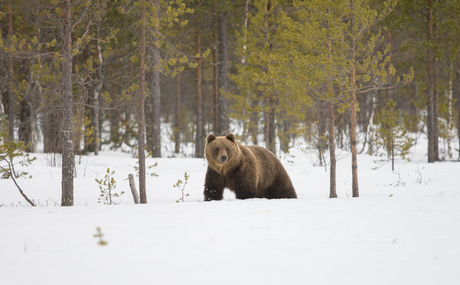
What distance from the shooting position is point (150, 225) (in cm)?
448

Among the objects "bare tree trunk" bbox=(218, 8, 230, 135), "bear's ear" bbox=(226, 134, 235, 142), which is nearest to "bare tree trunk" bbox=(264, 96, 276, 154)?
"bare tree trunk" bbox=(218, 8, 230, 135)

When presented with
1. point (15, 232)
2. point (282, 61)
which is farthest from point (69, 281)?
point (282, 61)

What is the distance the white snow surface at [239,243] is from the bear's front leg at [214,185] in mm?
1047

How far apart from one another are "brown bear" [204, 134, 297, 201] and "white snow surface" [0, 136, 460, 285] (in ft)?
2.68

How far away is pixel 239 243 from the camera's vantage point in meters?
3.77

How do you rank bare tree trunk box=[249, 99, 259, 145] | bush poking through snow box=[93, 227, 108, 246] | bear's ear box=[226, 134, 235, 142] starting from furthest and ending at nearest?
bare tree trunk box=[249, 99, 259, 145] → bear's ear box=[226, 134, 235, 142] → bush poking through snow box=[93, 227, 108, 246]

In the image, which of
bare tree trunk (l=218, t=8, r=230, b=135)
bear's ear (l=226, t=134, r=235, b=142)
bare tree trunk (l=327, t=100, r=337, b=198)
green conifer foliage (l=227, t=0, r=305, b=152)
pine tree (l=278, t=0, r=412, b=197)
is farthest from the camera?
bare tree trunk (l=218, t=8, r=230, b=135)

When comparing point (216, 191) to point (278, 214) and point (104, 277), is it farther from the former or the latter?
point (104, 277)

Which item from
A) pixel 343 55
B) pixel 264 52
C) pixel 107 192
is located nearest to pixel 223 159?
pixel 343 55

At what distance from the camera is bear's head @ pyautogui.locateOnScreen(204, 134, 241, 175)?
6.71m

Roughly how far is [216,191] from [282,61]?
386 centimetres

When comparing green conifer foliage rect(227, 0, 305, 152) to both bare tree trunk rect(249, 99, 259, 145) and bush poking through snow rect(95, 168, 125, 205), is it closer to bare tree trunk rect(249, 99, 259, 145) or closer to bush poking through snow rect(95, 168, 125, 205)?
bare tree trunk rect(249, 99, 259, 145)

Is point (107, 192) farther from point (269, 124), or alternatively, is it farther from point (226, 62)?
point (226, 62)

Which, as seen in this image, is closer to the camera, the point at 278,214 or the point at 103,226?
the point at 103,226
